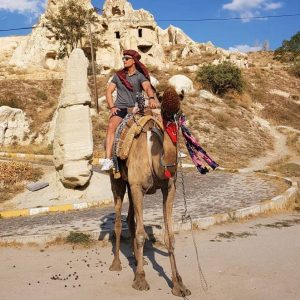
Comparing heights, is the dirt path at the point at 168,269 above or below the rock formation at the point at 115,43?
below

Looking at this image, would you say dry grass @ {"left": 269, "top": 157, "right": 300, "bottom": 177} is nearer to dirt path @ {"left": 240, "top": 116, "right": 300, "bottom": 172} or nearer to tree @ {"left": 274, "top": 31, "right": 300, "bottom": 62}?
dirt path @ {"left": 240, "top": 116, "right": 300, "bottom": 172}

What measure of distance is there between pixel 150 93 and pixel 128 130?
70 centimetres

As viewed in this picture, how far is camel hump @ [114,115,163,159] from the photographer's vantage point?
5336mm

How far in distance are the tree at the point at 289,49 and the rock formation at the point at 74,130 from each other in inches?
2351

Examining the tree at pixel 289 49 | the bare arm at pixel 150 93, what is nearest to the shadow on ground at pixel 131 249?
the bare arm at pixel 150 93

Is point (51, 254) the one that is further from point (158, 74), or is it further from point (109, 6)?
point (109, 6)

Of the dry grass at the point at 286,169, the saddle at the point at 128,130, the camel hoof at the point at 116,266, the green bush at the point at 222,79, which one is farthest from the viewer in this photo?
the green bush at the point at 222,79

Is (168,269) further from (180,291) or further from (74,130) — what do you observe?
(74,130)

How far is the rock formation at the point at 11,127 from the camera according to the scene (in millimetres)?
23391

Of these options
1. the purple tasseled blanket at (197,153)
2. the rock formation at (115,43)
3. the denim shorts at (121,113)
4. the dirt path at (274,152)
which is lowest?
the dirt path at (274,152)

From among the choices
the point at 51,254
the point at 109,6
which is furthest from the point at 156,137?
the point at 109,6

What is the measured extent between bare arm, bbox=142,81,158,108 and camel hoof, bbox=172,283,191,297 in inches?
97.4

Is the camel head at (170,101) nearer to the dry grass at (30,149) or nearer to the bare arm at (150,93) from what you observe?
the bare arm at (150,93)

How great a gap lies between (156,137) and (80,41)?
41.4 metres
